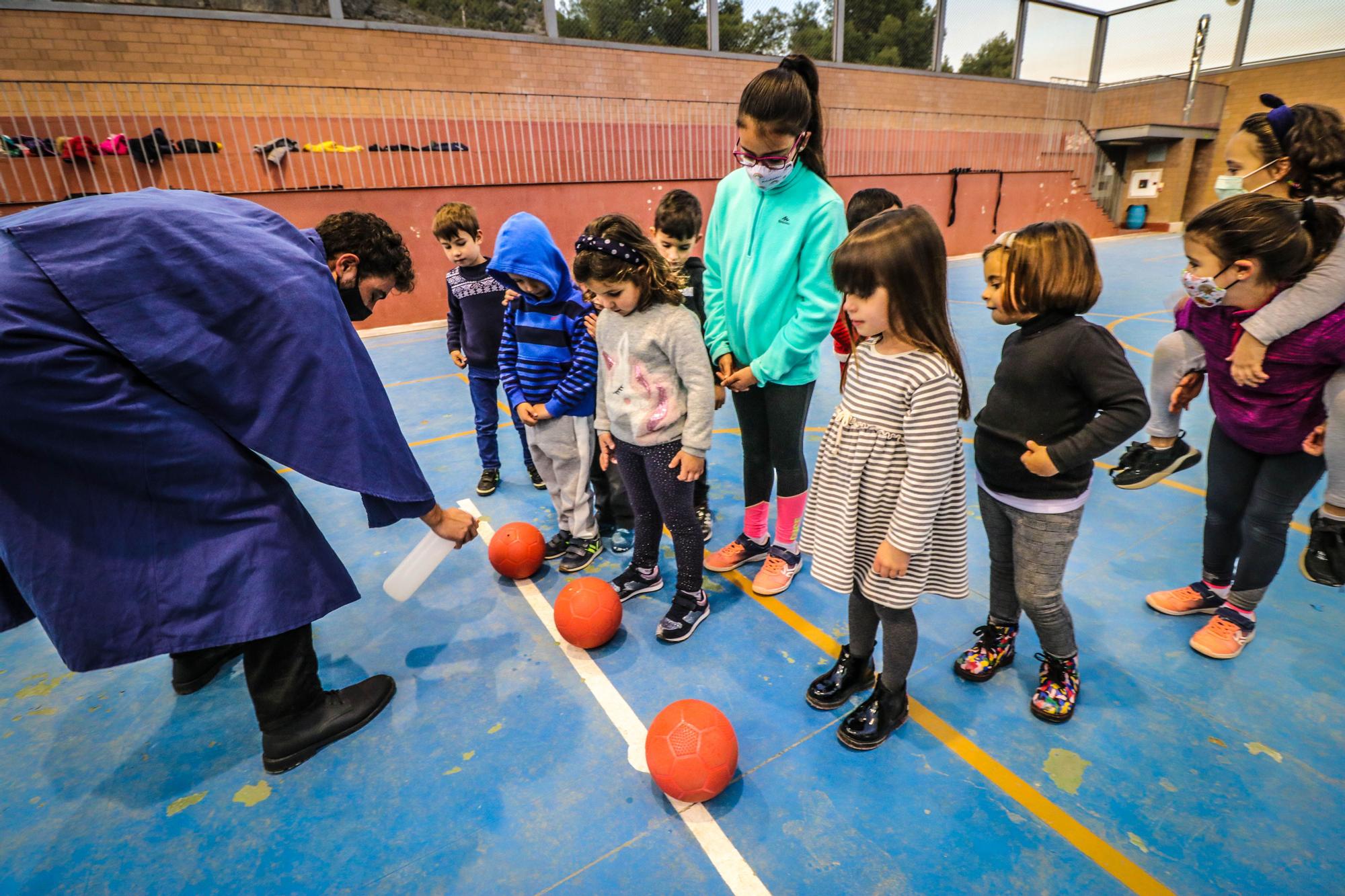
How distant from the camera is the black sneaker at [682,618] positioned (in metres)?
2.62

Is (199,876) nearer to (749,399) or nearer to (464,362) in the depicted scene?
(749,399)

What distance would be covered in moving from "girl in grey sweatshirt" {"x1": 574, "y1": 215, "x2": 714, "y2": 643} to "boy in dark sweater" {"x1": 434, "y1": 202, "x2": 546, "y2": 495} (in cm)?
120

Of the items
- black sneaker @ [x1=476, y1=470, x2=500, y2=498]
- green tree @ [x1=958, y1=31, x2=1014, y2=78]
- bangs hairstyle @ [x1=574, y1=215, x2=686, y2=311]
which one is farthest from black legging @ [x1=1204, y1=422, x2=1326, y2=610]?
green tree @ [x1=958, y1=31, x2=1014, y2=78]

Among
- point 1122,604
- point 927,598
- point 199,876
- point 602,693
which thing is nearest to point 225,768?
point 199,876

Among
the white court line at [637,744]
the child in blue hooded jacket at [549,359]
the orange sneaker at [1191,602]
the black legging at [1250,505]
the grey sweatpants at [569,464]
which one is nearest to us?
the white court line at [637,744]

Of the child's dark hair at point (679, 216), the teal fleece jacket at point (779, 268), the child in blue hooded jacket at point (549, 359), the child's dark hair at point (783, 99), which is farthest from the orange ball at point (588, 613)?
the child's dark hair at point (783, 99)

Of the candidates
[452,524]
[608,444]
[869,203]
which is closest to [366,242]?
[452,524]

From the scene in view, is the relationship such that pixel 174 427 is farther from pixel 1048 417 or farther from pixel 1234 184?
pixel 1234 184

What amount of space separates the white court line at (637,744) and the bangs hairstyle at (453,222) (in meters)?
2.11

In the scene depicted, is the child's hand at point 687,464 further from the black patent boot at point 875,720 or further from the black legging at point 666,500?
the black patent boot at point 875,720

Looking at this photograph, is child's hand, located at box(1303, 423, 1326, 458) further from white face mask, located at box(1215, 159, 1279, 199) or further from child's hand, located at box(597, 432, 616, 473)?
child's hand, located at box(597, 432, 616, 473)

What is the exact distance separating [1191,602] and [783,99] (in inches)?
105

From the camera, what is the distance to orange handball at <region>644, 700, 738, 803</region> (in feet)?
5.89

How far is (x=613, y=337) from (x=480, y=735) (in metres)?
1.60
